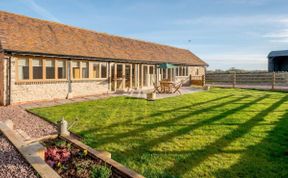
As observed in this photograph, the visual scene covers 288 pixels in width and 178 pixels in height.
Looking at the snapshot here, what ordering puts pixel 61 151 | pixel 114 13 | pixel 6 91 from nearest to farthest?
pixel 61 151 → pixel 6 91 → pixel 114 13

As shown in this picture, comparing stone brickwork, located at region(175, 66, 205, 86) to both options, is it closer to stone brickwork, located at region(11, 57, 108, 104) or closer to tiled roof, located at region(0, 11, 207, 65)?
tiled roof, located at region(0, 11, 207, 65)

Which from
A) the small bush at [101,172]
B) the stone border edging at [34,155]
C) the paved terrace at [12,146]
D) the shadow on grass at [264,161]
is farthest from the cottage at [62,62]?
the shadow on grass at [264,161]

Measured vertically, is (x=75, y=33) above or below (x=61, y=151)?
above

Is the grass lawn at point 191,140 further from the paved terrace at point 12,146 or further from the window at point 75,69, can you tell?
the window at point 75,69

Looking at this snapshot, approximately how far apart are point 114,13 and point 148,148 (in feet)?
42.9

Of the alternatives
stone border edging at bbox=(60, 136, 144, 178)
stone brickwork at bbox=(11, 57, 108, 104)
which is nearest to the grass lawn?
stone border edging at bbox=(60, 136, 144, 178)

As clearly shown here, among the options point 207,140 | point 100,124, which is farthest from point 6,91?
point 207,140

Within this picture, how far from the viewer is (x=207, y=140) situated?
235 inches

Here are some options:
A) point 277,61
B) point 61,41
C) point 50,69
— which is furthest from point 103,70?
point 277,61

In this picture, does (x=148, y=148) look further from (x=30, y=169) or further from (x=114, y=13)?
(x=114, y=13)

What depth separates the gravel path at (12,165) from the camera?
358 cm

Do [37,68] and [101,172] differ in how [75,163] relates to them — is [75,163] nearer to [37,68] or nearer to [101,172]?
[101,172]

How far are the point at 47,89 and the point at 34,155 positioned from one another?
986 centimetres

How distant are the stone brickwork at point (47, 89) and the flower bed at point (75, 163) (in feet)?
27.6
